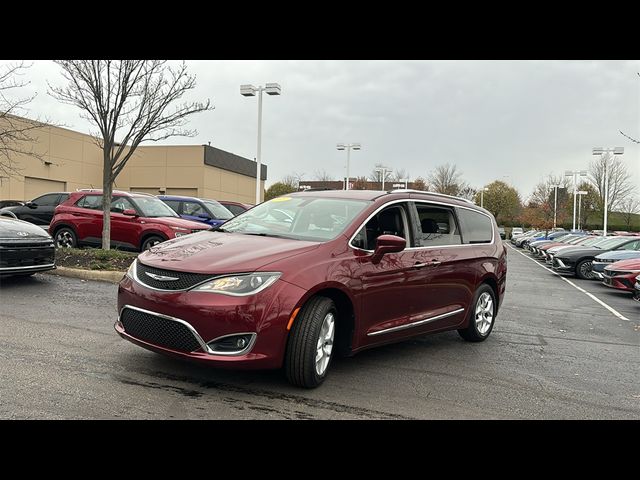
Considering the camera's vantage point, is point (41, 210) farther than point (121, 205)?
Yes

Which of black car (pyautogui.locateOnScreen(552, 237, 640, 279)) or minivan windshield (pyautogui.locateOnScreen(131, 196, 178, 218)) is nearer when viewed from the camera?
minivan windshield (pyautogui.locateOnScreen(131, 196, 178, 218))

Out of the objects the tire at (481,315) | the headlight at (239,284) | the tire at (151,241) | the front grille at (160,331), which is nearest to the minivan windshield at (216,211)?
the tire at (151,241)

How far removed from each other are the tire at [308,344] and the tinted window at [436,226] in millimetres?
1743

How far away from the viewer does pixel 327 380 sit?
4688mm

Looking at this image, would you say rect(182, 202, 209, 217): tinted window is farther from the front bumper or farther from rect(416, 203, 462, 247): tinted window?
the front bumper

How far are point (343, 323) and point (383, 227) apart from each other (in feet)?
3.86

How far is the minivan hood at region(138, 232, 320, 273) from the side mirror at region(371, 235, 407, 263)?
0.63 m

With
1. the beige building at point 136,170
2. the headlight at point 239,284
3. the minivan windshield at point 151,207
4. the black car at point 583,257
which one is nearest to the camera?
the headlight at point 239,284

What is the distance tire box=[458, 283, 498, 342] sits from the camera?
21.4 feet

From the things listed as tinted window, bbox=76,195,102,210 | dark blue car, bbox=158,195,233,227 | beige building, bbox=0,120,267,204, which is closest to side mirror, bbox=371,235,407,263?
tinted window, bbox=76,195,102,210

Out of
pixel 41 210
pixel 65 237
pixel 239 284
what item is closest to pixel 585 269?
pixel 65 237

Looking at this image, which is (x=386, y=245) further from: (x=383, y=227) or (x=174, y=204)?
(x=174, y=204)

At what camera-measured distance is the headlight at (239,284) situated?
400 cm

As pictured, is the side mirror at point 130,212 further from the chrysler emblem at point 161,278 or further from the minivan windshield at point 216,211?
the chrysler emblem at point 161,278
